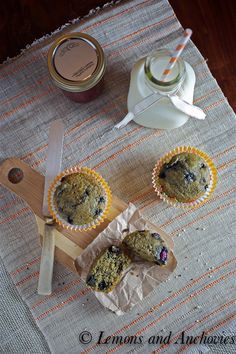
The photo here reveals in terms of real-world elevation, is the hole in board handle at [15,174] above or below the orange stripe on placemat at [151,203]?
above

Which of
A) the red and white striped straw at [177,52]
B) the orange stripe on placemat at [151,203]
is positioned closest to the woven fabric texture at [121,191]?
the orange stripe on placemat at [151,203]

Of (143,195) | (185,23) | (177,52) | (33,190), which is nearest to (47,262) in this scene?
(33,190)

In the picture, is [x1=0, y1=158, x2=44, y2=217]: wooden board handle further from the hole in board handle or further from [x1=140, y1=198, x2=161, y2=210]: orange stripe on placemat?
[x1=140, y1=198, x2=161, y2=210]: orange stripe on placemat

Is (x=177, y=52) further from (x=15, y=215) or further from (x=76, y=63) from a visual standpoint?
(x=15, y=215)

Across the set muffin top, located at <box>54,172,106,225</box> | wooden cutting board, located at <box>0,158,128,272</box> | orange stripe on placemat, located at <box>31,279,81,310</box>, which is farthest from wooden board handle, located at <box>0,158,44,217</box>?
orange stripe on placemat, located at <box>31,279,81,310</box>

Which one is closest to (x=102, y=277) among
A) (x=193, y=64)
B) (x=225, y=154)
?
(x=225, y=154)

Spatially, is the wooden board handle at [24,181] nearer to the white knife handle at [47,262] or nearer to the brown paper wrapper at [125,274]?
the white knife handle at [47,262]

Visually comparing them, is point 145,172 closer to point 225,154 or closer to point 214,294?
point 225,154
